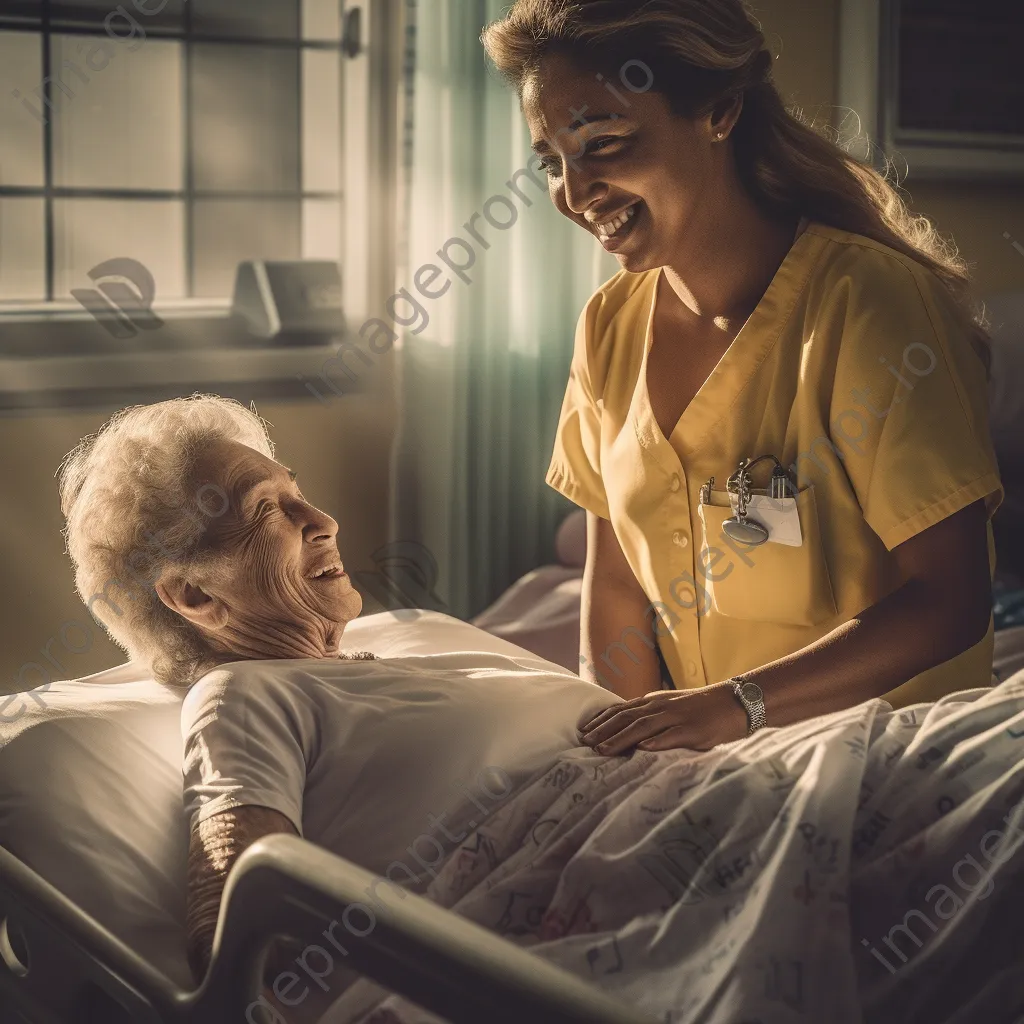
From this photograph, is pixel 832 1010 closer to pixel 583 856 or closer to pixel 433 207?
pixel 583 856

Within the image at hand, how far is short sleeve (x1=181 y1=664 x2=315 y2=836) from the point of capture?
3.90ft

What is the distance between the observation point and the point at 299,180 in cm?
278

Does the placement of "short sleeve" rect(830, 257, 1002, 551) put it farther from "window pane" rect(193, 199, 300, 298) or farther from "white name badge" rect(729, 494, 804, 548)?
"window pane" rect(193, 199, 300, 298)

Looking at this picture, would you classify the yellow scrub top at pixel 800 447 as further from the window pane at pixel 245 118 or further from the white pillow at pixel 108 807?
the window pane at pixel 245 118

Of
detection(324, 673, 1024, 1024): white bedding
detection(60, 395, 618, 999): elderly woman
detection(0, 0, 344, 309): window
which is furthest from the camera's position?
detection(0, 0, 344, 309): window

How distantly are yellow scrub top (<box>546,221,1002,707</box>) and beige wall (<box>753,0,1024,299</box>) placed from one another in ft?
4.85

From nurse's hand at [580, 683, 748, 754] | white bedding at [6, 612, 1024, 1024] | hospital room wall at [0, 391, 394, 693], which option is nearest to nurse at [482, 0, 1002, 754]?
nurse's hand at [580, 683, 748, 754]

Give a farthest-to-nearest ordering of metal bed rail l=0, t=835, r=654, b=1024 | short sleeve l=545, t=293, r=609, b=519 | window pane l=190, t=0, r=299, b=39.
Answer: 1. window pane l=190, t=0, r=299, b=39
2. short sleeve l=545, t=293, r=609, b=519
3. metal bed rail l=0, t=835, r=654, b=1024

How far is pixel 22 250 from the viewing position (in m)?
2.47

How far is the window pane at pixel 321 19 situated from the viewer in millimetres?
2717

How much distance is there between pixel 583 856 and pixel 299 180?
1987 millimetres

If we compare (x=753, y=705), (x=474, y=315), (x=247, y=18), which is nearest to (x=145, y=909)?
(x=753, y=705)

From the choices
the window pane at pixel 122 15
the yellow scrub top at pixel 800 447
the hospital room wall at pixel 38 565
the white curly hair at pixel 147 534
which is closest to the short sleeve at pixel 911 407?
the yellow scrub top at pixel 800 447

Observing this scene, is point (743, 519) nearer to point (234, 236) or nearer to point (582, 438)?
point (582, 438)
